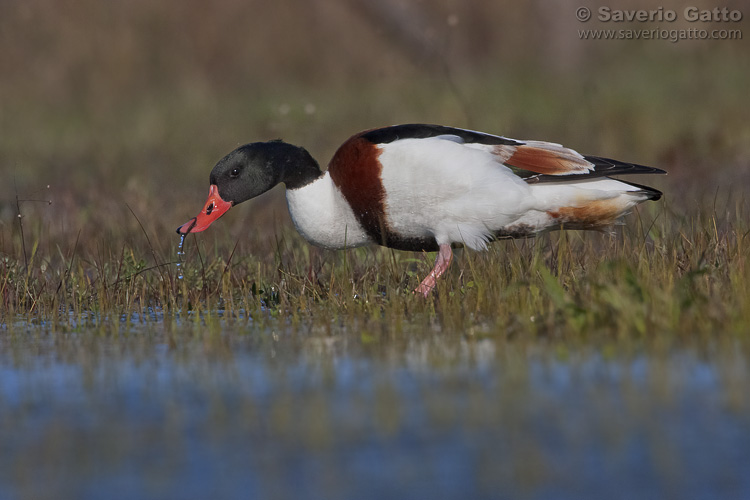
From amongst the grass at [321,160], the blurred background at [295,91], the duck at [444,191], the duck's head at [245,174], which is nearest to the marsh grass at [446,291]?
the grass at [321,160]

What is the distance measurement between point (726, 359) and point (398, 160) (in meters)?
2.36

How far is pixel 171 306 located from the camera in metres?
6.16

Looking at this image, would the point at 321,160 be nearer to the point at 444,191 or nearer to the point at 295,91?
the point at 295,91

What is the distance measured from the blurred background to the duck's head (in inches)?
66.8

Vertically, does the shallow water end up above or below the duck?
below

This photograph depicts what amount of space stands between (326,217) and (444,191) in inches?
26.9

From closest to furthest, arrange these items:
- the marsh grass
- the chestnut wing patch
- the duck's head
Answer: the marsh grass
the chestnut wing patch
the duck's head

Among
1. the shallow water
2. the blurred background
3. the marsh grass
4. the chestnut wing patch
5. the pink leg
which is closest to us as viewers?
the shallow water

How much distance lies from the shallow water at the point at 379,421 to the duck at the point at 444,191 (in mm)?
1326

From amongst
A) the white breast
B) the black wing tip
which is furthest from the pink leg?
the black wing tip

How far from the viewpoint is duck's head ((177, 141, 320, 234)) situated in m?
6.54

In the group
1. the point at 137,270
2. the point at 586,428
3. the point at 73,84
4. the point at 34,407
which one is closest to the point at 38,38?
the point at 73,84

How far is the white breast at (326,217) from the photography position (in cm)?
623

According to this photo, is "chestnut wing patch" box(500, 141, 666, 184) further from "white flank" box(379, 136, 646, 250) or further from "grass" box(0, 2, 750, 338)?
"grass" box(0, 2, 750, 338)
